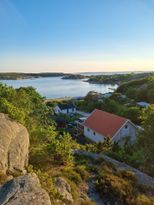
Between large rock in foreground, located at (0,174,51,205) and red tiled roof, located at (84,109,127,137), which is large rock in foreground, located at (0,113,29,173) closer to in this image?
large rock in foreground, located at (0,174,51,205)

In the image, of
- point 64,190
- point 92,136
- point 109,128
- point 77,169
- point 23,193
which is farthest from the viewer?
point 92,136

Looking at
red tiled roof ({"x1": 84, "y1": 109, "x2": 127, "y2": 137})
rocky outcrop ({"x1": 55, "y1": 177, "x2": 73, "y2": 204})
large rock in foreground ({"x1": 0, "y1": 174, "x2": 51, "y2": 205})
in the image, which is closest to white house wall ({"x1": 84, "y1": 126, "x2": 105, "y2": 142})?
red tiled roof ({"x1": 84, "y1": 109, "x2": 127, "y2": 137})

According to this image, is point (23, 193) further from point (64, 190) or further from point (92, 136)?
point (92, 136)

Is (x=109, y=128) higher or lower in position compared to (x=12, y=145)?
lower

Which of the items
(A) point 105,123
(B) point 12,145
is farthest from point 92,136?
(B) point 12,145

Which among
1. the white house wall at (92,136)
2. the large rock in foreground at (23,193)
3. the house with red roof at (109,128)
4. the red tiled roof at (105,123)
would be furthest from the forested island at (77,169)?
the white house wall at (92,136)

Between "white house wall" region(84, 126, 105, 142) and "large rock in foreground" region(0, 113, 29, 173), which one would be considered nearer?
"large rock in foreground" region(0, 113, 29, 173)
